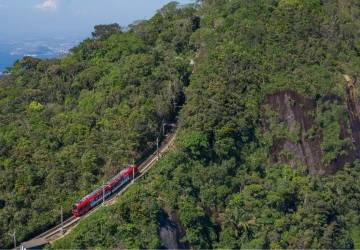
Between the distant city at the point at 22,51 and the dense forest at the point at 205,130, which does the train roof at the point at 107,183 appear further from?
the distant city at the point at 22,51

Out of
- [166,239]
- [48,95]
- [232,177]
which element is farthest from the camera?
[48,95]

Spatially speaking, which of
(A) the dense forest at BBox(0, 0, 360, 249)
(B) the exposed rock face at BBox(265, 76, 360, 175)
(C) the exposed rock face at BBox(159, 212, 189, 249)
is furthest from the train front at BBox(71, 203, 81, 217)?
(B) the exposed rock face at BBox(265, 76, 360, 175)

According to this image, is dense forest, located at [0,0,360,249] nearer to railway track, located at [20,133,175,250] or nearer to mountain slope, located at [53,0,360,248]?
mountain slope, located at [53,0,360,248]

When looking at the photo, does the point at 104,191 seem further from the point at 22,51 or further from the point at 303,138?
the point at 22,51

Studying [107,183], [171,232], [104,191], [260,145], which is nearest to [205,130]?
[260,145]

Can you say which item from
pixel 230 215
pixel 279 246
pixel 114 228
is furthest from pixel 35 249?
pixel 279 246

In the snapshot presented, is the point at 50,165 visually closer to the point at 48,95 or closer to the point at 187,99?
the point at 48,95

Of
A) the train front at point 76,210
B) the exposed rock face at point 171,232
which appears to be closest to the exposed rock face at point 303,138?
the exposed rock face at point 171,232
